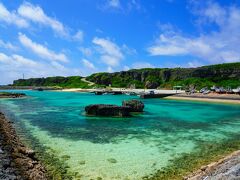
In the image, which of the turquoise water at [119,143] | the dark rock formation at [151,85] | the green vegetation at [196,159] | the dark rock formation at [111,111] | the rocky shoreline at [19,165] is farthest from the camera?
the dark rock formation at [151,85]

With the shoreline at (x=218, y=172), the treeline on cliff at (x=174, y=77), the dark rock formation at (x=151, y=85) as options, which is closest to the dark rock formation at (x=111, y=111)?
the shoreline at (x=218, y=172)

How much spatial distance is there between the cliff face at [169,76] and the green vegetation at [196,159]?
116 meters

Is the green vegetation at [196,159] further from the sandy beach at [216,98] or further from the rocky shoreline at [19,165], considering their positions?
the sandy beach at [216,98]

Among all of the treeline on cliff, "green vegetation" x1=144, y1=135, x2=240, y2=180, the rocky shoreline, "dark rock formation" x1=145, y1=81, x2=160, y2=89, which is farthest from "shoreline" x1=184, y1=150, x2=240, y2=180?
"dark rock formation" x1=145, y1=81, x2=160, y2=89

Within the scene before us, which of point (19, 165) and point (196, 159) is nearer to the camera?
point (19, 165)

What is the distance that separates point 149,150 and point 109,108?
19.1 metres

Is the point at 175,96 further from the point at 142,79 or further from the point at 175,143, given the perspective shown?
the point at 142,79

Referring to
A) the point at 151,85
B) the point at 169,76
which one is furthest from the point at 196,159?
the point at 169,76

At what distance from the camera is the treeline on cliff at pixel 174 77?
448ft

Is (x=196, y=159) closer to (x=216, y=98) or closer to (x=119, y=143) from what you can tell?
(x=119, y=143)

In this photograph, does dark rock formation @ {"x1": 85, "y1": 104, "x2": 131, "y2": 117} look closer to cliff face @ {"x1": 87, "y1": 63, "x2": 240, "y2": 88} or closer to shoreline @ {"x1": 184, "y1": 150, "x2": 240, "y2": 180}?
shoreline @ {"x1": 184, "y1": 150, "x2": 240, "y2": 180}

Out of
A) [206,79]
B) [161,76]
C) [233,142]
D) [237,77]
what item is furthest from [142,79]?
[233,142]

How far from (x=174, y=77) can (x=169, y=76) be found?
141 inches

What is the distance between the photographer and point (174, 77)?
155 metres
